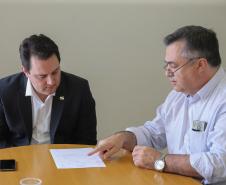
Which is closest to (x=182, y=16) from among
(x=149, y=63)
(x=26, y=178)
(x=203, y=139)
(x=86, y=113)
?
(x=149, y=63)

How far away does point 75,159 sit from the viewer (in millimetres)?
2203

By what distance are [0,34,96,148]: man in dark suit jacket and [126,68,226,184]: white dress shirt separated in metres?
0.51

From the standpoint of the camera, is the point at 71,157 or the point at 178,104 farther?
the point at 178,104

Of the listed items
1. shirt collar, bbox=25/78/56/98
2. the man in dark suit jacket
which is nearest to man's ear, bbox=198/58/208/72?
the man in dark suit jacket

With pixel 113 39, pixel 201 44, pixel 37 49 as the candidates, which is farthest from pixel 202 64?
pixel 113 39

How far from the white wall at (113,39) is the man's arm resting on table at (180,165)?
1.73m

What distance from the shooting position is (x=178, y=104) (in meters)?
2.43

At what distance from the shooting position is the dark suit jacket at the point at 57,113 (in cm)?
273

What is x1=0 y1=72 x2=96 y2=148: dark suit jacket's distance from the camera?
2730 millimetres

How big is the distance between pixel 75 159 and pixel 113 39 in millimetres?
1657

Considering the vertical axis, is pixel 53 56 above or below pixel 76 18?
below

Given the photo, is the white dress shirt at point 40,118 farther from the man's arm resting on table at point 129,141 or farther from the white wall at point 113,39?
the white wall at point 113,39

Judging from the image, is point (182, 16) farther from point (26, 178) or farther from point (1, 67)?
point (26, 178)

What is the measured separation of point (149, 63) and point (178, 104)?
1387 mm
